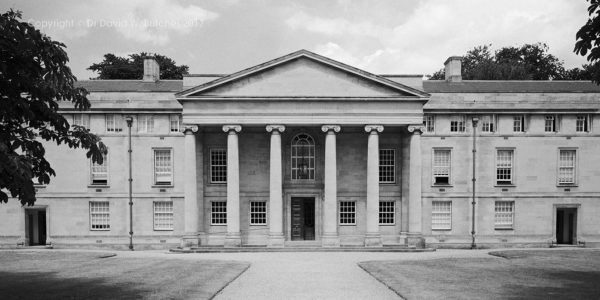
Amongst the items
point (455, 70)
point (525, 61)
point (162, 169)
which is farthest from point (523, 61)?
point (162, 169)

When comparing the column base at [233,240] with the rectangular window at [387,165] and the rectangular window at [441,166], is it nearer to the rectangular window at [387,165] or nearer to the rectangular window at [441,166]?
the rectangular window at [387,165]

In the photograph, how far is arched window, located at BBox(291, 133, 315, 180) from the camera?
3238 cm

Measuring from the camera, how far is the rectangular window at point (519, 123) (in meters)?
33.0

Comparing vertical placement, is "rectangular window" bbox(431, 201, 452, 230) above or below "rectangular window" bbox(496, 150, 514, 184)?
below

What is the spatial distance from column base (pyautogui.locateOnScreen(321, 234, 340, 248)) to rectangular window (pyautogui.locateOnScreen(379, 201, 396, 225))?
4.49 meters

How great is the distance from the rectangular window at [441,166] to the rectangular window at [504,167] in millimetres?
3437

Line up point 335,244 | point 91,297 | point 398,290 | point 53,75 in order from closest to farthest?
1. point 53,75
2. point 91,297
3. point 398,290
4. point 335,244

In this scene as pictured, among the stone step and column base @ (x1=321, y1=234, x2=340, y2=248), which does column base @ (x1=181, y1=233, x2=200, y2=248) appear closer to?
the stone step

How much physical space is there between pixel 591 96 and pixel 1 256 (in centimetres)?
3914

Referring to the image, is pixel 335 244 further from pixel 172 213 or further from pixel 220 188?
pixel 172 213

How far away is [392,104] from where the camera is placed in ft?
98.4

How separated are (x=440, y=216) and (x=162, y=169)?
1998 centimetres

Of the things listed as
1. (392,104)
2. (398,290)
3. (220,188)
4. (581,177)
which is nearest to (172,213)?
Result: (220,188)

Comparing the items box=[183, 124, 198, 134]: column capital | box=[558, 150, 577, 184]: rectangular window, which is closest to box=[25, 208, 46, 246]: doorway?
box=[183, 124, 198, 134]: column capital
